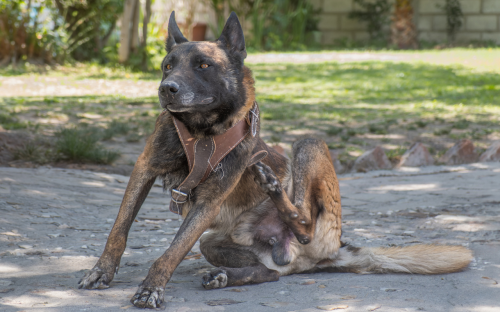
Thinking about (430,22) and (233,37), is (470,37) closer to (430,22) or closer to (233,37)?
(430,22)

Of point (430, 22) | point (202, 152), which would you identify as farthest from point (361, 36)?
point (202, 152)

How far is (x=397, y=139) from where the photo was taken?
734 centimetres

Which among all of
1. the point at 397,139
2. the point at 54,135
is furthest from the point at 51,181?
the point at 397,139

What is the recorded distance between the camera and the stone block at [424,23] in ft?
68.2

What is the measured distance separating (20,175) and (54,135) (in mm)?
1702

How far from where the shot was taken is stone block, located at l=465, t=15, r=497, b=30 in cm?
2009

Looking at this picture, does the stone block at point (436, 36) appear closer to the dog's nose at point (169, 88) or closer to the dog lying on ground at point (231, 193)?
the dog lying on ground at point (231, 193)

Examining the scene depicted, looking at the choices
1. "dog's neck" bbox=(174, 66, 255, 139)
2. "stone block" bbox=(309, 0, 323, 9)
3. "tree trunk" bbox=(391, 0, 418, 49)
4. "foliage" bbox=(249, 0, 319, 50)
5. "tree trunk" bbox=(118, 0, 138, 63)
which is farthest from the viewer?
"stone block" bbox=(309, 0, 323, 9)

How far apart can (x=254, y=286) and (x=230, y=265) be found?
0.23m

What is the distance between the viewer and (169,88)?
2768 millimetres

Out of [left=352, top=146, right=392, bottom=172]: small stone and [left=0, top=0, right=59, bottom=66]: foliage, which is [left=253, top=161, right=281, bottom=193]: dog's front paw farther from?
[left=0, top=0, right=59, bottom=66]: foliage

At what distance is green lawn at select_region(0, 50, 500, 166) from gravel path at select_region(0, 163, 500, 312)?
136 cm

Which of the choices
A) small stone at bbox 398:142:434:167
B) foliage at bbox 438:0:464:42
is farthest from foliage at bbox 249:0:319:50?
small stone at bbox 398:142:434:167

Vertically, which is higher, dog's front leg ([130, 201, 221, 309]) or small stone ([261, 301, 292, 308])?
dog's front leg ([130, 201, 221, 309])
